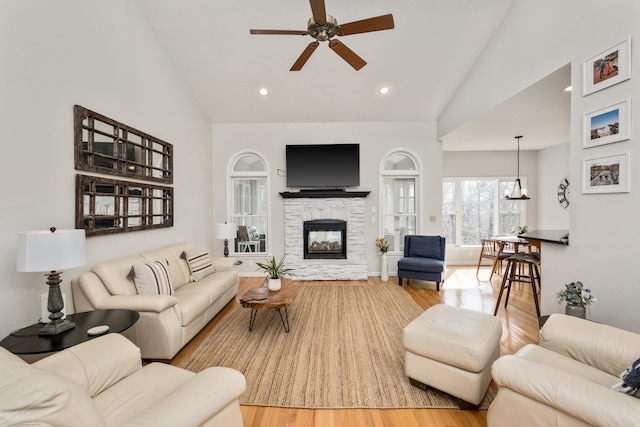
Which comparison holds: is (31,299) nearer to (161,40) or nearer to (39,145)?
(39,145)

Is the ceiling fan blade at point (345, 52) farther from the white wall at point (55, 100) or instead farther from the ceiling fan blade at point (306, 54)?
the white wall at point (55, 100)

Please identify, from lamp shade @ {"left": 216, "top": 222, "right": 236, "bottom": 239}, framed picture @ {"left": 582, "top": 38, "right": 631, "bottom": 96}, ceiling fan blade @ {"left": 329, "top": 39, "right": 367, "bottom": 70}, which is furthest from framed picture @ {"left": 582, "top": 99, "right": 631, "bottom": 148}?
lamp shade @ {"left": 216, "top": 222, "right": 236, "bottom": 239}

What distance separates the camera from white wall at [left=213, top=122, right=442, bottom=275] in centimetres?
543

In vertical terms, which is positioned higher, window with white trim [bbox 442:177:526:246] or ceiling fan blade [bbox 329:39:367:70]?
ceiling fan blade [bbox 329:39:367:70]

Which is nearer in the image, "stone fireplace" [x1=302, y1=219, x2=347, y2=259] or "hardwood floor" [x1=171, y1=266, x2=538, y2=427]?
"hardwood floor" [x1=171, y1=266, x2=538, y2=427]

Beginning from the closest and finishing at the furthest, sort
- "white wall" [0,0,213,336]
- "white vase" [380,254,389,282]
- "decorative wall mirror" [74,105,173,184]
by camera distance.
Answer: "white wall" [0,0,213,336], "decorative wall mirror" [74,105,173,184], "white vase" [380,254,389,282]

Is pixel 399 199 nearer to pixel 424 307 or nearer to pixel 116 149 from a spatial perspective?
pixel 424 307

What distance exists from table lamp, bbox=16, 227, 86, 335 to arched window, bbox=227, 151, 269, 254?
3.63 metres

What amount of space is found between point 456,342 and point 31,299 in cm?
324

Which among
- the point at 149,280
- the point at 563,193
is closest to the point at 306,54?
the point at 149,280

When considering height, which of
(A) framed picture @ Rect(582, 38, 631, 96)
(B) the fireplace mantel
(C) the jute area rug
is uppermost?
(A) framed picture @ Rect(582, 38, 631, 96)

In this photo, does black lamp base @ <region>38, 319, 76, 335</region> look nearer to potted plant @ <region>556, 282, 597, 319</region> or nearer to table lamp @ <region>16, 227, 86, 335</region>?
table lamp @ <region>16, 227, 86, 335</region>

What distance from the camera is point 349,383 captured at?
2.19 m

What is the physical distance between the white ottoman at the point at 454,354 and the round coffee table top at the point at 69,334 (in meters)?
2.21
